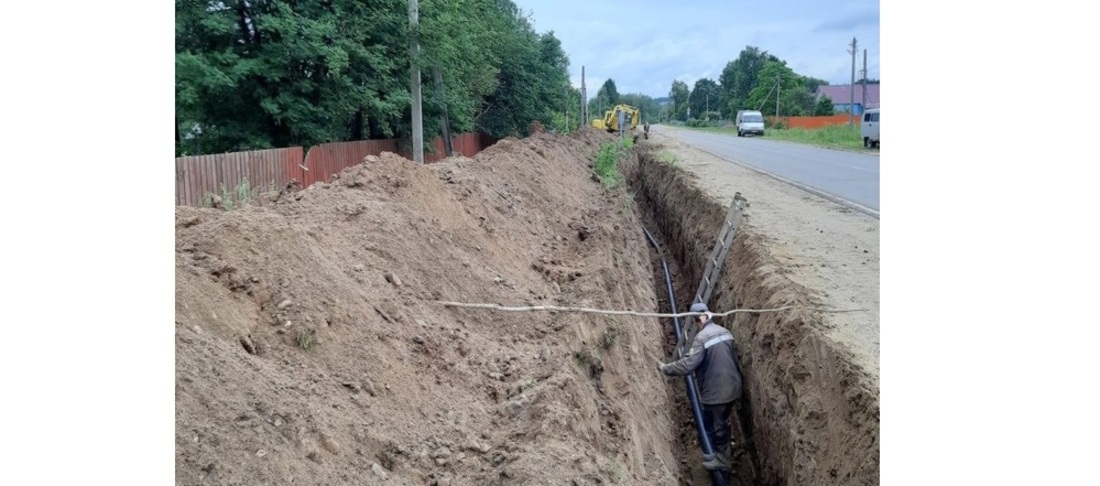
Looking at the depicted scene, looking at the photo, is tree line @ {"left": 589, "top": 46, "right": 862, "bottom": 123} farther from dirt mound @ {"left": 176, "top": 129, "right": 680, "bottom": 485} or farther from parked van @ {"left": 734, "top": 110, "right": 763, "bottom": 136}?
dirt mound @ {"left": 176, "top": 129, "right": 680, "bottom": 485}

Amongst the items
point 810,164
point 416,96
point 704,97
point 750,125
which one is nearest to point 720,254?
point 416,96

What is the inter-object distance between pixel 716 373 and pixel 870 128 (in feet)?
83.5

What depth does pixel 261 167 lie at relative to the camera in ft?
47.9

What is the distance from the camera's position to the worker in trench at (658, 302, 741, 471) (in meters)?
8.48

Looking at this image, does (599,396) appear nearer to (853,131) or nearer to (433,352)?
(433,352)

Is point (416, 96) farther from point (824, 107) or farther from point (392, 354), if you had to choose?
point (824, 107)

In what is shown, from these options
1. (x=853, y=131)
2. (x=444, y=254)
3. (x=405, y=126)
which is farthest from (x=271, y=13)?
(x=853, y=131)

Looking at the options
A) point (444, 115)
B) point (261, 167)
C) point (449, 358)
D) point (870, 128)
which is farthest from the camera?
point (870, 128)

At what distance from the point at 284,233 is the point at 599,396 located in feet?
9.46

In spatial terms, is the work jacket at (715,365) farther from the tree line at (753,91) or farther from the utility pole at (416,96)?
the utility pole at (416,96)

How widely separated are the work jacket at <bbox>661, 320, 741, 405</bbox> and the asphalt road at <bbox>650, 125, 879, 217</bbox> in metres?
6.39

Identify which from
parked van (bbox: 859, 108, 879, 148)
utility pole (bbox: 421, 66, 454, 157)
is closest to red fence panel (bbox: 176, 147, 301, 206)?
utility pole (bbox: 421, 66, 454, 157)

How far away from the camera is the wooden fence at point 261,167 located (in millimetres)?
12016

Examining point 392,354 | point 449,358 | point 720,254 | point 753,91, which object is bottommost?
point 449,358
